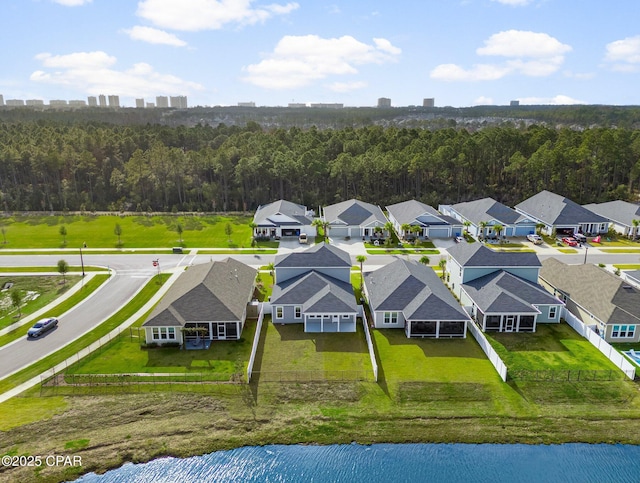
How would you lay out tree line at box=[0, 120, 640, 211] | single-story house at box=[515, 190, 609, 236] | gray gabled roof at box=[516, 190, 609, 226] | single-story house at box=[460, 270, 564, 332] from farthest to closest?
tree line at box=[0, 120, 640, 211] → gray gabled roof at box=[516, 190, 609, 226] → single-story house at box=[515, 190, 609, 236] → single-story house at box=[460, 270, 564, 332]

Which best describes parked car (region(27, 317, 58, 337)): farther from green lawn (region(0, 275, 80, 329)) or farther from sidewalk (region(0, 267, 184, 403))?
sidewalk (region(0, 267, 184, 403))

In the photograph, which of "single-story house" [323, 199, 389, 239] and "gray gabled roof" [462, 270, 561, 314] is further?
"single-story house" [323, 199, 389, 239]

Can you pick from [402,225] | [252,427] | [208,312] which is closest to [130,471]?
[252,427]

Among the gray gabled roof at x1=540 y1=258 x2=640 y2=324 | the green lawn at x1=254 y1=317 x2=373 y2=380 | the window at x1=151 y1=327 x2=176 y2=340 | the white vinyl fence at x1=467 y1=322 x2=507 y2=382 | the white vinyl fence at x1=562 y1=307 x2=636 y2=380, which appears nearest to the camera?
the white vinyl fence at x1=467 y1=322 x2=507 y2=382

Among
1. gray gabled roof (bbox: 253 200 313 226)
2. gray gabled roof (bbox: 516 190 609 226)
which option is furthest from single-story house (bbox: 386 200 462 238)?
gray gabled roof (bbox: 516 190 609 226)

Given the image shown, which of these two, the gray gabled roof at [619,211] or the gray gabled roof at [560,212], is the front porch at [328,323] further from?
the gray gabled roof at [619,211]

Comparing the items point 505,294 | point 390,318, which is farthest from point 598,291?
point 390,318
